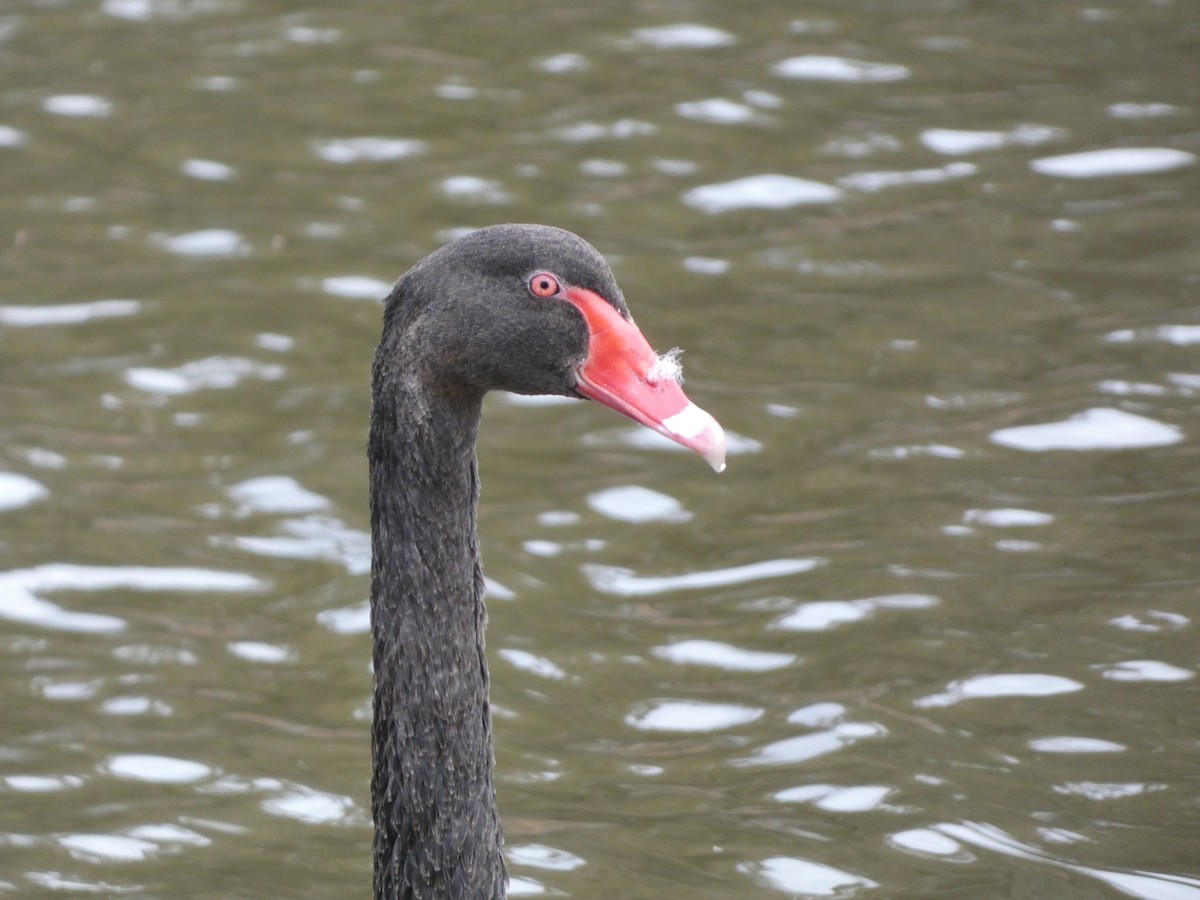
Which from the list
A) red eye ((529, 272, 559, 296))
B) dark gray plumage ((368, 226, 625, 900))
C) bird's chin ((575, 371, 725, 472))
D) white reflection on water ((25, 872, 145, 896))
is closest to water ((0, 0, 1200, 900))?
white reflection on water ((25, 872, 145, 896))

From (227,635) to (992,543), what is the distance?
9.80ft

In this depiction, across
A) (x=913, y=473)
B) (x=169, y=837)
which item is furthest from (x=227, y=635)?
(x=913, y=473)

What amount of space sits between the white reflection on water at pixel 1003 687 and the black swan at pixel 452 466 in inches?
83.7

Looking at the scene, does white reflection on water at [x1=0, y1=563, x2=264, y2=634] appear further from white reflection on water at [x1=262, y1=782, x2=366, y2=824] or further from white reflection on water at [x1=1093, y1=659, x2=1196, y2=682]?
white reflection on water at [x1=1093, y1=659, x2=1196, y2=682]

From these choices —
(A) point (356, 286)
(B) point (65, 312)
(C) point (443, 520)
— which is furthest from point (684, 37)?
(C) point (443, 520)

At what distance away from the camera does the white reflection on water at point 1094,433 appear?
25.1 ft

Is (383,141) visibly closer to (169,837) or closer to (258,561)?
(258,561)

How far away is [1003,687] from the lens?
20.7 feet

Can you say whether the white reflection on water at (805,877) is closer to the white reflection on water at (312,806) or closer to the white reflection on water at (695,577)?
the white reflection on water at (312,806)

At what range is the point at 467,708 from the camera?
466cm

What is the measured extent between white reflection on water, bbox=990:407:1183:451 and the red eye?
146 inches

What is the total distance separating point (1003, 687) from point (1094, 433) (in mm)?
1838

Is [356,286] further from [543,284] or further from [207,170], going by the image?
[543,284]

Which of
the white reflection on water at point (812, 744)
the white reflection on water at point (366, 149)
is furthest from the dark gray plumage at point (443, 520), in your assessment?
the white reflection on water at point (366, 149)
